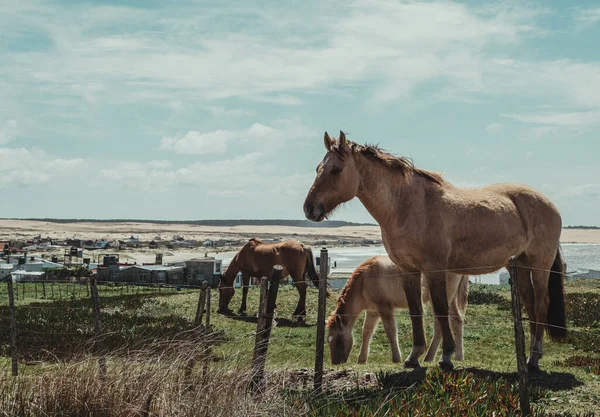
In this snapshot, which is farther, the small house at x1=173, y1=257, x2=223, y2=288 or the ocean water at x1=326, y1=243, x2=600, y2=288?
the ocean water at x1=326, y1=243, x2=600, y2=288

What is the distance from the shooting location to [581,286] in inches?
1316

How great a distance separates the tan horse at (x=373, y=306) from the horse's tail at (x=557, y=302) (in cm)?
198

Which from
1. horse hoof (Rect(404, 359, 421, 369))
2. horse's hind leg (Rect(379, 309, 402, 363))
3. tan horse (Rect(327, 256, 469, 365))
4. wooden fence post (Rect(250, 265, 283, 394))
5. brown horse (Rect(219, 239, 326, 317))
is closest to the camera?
→ wooden fence post (Rect(250, 265, 283, 394))

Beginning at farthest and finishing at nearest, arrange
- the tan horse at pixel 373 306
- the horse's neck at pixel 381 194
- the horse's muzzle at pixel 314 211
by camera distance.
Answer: the tan horse at pixel 373 306, the horse's neck at pixel 381 194, the horse's muzzle at pixel 314 211

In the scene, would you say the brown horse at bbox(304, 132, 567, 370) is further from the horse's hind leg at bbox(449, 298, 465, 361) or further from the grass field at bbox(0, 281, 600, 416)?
the horse's hind leg at bbox(449, 298, 465, 361)

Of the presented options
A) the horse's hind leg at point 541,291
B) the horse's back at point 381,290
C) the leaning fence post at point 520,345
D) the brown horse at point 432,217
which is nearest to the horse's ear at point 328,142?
the brown horse at point 432,217

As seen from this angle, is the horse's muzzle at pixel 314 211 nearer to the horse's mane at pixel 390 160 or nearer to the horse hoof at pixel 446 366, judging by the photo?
the horse's mane at pixel 390 160

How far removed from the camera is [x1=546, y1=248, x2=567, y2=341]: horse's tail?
10781 millimetres

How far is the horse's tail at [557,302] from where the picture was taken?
10.8 metres

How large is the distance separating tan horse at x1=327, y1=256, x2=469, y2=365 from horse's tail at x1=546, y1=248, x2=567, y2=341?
1981mm

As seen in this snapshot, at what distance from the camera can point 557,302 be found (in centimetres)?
1089

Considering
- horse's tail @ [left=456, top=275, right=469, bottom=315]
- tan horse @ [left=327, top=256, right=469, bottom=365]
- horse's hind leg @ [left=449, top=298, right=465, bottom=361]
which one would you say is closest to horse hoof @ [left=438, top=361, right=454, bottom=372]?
tan horse @ [left=327, top=256, right=469, bottom=365]

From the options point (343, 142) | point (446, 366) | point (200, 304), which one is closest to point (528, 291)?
point (446, 366)

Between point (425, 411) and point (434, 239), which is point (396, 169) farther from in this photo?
point (425, 411)
